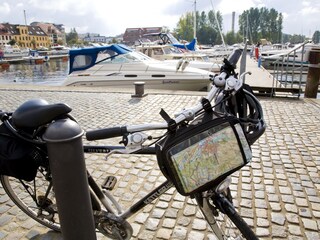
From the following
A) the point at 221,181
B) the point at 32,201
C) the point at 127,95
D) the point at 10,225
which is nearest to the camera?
the point at 221,181

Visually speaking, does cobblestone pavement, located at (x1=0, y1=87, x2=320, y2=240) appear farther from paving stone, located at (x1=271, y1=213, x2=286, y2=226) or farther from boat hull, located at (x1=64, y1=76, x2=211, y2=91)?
boat hull, located at (x1=64, y1=76, x2=211, y2=91)

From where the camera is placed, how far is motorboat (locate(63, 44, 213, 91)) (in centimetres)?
1055

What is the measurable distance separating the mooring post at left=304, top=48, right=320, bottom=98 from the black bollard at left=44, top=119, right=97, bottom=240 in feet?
25.0

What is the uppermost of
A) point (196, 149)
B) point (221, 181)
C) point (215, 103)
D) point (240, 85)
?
point (240, 85)

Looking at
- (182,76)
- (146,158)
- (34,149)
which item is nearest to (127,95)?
(182,76)

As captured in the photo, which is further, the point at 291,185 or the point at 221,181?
the point at 291,185

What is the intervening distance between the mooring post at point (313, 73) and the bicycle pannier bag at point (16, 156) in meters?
7.59

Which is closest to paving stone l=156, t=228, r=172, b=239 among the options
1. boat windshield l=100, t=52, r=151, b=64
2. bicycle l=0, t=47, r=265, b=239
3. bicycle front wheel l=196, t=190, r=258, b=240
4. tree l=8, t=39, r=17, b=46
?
bicycle l=0, t=47, r=265, b=239

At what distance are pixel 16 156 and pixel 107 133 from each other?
736mm

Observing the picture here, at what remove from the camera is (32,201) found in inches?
96.8

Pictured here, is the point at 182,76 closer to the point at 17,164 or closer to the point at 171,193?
the point at 171,193

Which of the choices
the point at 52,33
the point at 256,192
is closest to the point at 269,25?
the point at 52,33

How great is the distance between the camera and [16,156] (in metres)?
1.70

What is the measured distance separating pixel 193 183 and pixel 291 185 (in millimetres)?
2437
